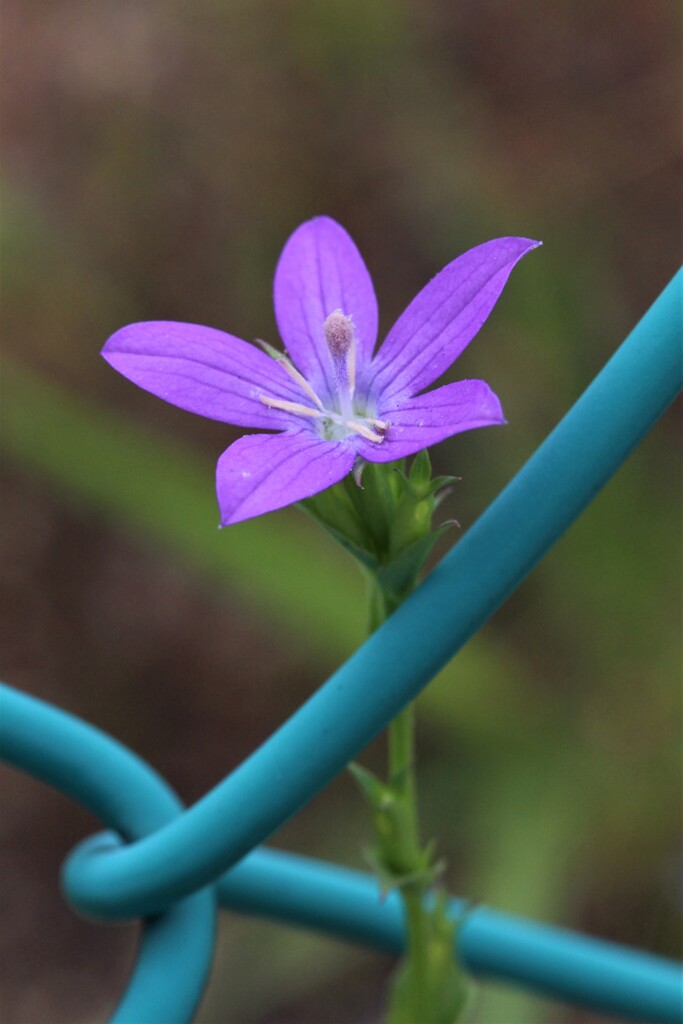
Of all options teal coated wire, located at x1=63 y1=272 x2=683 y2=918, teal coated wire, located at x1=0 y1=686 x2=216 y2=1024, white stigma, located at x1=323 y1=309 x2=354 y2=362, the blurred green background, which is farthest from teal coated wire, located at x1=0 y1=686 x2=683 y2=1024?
the blurred green background

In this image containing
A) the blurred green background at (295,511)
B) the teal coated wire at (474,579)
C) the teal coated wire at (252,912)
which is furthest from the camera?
the blurred green background at (295,511)

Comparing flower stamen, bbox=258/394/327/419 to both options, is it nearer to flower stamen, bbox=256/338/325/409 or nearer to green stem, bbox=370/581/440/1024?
flower stamen, bbox=256/338/325/409

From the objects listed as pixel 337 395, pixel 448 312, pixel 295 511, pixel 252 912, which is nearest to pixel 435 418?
pixel 448 312

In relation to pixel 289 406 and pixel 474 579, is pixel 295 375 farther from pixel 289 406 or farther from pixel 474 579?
pixel 474 579

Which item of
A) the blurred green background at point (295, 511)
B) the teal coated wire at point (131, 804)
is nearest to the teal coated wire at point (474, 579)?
the teal coated wire at point (131, 804)

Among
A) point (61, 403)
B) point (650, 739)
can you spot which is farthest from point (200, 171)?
point (650, 739)

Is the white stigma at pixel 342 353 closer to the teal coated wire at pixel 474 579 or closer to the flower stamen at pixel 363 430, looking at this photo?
the flower stamen at pixel 363 430
